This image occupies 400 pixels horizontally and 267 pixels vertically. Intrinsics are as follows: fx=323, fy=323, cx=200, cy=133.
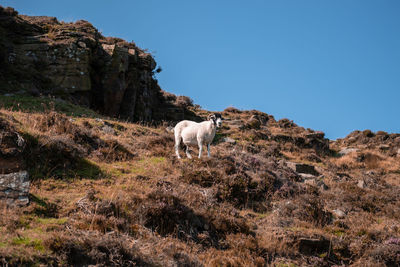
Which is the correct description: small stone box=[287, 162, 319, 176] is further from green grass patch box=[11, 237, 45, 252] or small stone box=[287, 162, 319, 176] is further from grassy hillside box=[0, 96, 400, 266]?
green grass patch box=[11, 237, 45, 252]

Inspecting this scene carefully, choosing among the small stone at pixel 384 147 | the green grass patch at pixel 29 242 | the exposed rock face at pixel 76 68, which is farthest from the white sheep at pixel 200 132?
the small stone at pixel 384 147

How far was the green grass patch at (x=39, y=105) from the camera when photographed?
1640 cm

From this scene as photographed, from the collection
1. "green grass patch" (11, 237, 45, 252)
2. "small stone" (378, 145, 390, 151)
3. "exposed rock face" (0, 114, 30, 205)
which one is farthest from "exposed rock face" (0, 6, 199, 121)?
"small stone" (378, 145, 390, 151)

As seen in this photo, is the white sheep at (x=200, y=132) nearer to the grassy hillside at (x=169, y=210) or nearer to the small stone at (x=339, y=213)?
the grassy hillside at (x=169, y=210)

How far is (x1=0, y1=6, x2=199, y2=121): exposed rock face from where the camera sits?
21.2 metres

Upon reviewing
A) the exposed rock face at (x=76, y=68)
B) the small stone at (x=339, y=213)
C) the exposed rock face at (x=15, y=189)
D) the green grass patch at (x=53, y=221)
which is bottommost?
the green grass patch at (x=53, y=221)

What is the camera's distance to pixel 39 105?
1769cm

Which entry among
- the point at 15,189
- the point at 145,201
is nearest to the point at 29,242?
the point at 15,189

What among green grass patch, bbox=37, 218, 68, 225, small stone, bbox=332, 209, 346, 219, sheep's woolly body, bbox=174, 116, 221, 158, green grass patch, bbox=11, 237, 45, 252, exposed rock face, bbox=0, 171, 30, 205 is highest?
sheep's woolly body, bbox=174, 116, 221, 158

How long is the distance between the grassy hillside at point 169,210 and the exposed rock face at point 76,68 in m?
4.37

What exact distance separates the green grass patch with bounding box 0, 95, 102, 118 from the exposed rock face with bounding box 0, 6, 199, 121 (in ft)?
5.71

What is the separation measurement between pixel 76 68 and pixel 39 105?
544cm

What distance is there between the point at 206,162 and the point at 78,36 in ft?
55.5

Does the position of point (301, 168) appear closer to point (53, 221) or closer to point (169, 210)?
point (169, 210)
